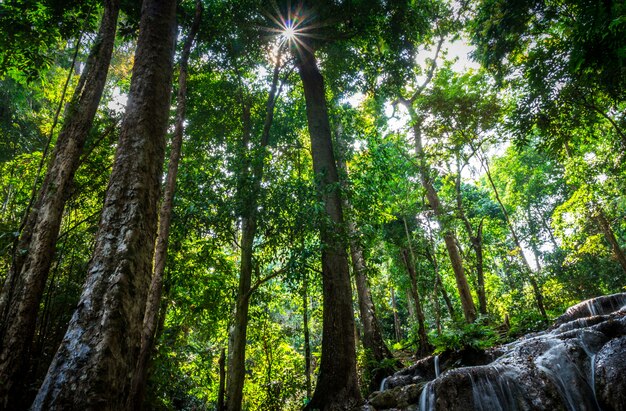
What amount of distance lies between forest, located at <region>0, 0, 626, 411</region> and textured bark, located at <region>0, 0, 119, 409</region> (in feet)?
0.09

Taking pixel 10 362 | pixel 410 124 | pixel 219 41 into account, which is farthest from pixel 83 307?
pixel 410 124

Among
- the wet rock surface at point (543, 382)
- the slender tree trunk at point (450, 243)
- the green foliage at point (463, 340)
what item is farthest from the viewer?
the slender tree trunk at point (450, 243)

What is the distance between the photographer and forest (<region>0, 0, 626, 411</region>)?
2902 millimetres

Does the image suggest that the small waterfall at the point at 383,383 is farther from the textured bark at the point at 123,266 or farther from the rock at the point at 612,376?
the textured bark at the point at 123,266

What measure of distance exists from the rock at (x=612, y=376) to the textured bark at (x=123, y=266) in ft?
22.2

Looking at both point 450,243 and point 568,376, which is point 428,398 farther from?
point 450,243

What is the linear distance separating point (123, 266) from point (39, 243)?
3047 mm

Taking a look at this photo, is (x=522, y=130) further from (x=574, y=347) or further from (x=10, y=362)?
(x=10, y=362)

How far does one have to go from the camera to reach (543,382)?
17.5 feet

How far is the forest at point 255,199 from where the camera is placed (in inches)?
114

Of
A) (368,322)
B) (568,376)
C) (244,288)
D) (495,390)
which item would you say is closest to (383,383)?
(368,322)

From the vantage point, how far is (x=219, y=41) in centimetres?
980

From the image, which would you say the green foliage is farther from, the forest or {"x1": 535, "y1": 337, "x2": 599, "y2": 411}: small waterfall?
{"x1": 535, "y1": 337, "x2": 599, "y2": 411}: small waterfall

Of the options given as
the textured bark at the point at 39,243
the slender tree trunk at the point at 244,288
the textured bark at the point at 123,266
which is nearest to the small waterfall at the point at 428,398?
the slender tree trunk at the point at 244,288
